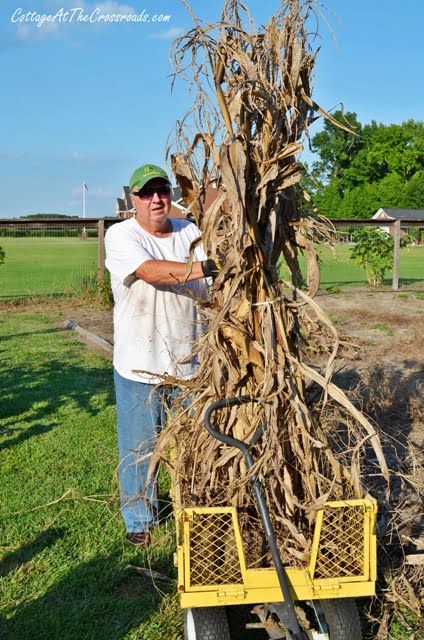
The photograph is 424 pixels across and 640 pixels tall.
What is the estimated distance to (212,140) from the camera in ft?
9.63

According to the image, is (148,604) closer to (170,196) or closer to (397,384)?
(170,196)

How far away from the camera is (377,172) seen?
87.1 meters

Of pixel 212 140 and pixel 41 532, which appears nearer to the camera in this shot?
pixel 212 140

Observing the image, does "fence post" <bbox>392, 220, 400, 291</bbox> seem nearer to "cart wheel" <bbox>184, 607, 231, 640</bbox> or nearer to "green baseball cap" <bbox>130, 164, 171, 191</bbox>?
"green baseball cap" <bbox>130, 164, 171, 191</bbox>

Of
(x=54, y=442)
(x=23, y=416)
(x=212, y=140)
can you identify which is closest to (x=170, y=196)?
(x=212, y=140)

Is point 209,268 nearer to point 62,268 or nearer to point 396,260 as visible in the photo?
point 396,260

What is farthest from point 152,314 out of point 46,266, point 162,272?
point 46,266

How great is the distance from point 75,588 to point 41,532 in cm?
67

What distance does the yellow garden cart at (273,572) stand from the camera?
269 centimetres

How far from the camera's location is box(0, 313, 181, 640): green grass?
327 centimetres

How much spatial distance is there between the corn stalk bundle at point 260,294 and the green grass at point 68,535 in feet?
1.98

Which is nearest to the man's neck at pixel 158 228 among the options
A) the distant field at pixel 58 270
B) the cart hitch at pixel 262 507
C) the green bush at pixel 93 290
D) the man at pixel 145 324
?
the man at pixel 145 324

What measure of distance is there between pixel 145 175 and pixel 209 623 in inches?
87.3

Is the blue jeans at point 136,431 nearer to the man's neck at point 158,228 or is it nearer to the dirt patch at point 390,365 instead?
the man's neck at point 158,228
